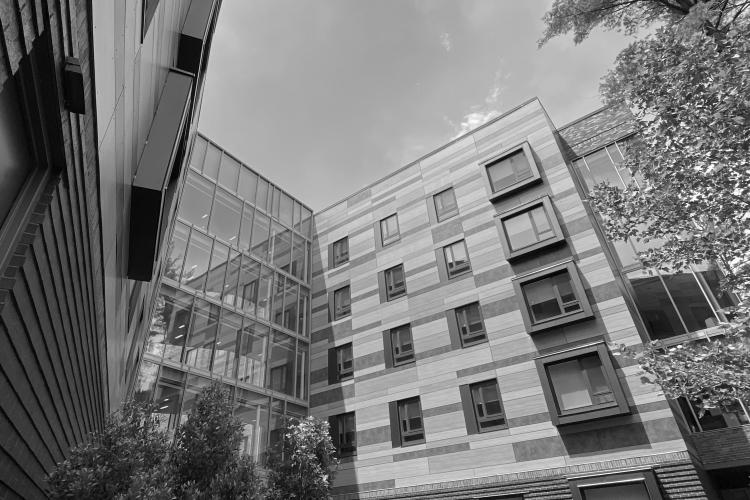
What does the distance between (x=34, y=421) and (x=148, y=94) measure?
494 centimetres

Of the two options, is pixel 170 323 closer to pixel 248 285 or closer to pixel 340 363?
pixel 248 285

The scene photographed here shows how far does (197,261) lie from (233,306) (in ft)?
9.14

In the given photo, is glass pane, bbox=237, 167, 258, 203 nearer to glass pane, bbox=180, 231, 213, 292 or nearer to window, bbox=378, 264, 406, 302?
glass pane, bbox=180, 231, 213, 292

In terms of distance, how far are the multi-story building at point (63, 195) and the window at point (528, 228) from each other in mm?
16068

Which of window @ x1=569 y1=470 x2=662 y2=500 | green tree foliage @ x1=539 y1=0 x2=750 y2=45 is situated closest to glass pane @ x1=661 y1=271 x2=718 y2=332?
→ window @ x1=569 y1=470 x2=662 y2=500

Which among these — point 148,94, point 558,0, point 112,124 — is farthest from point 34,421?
point 558,0

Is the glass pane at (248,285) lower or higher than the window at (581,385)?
higher

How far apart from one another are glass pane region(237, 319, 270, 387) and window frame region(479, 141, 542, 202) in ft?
44.6

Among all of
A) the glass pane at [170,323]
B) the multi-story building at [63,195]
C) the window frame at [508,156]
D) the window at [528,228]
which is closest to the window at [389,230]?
the window frame at [508,156]

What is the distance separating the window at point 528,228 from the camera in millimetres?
18938

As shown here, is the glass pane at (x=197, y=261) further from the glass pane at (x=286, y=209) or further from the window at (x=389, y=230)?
the window at (x=389, y=230)

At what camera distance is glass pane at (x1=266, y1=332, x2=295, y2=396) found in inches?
862

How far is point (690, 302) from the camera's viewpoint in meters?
16.8

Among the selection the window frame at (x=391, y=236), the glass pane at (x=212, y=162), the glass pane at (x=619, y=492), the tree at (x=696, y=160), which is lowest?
the glass pane at (x=619, y=492)
